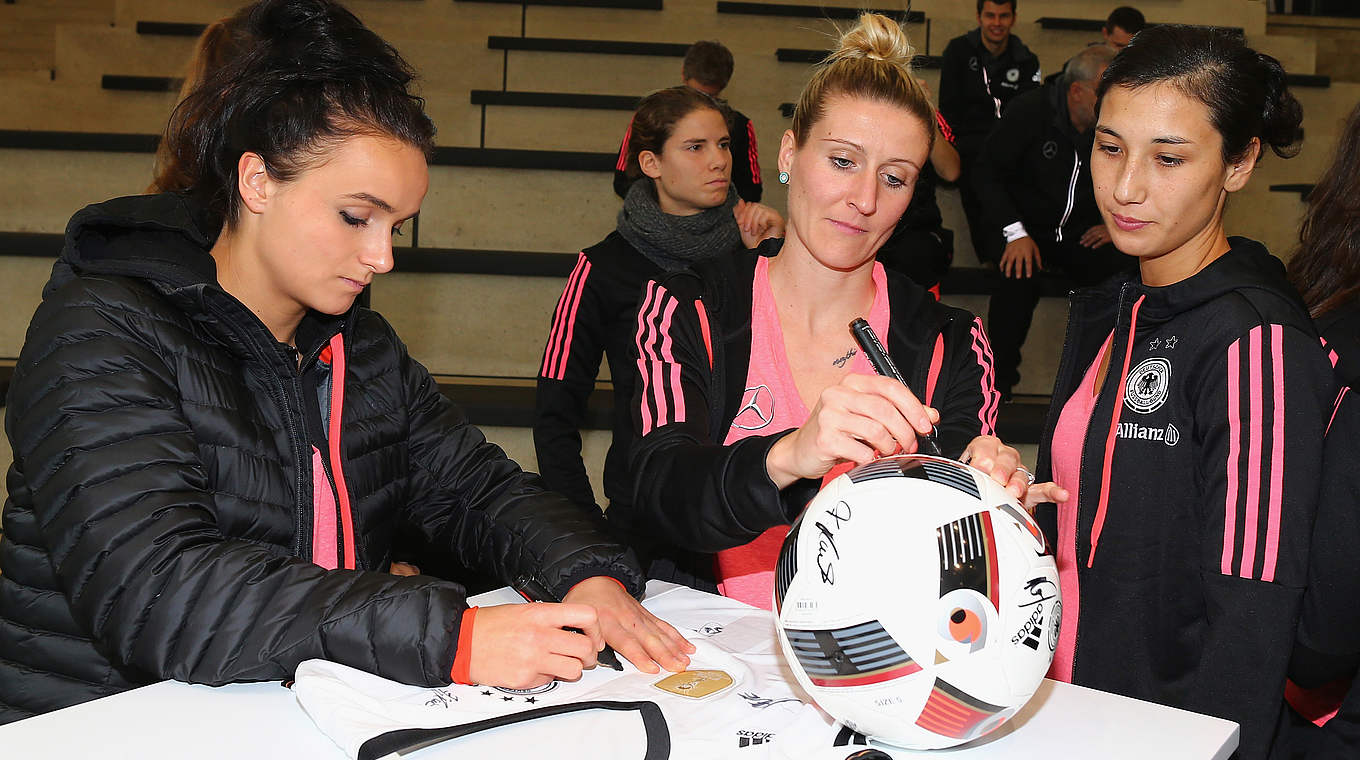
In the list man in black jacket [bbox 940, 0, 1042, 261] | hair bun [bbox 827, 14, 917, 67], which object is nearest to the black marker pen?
hair bun [bbox 827, 14, 917, 67]

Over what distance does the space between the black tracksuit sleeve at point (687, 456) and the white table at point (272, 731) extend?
335mm

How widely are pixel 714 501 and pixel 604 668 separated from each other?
220mm

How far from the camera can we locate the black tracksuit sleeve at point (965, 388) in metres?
1.50

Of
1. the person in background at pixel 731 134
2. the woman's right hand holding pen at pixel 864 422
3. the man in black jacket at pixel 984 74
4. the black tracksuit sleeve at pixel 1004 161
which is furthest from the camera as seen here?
the man in black jacket at pixel 984 74

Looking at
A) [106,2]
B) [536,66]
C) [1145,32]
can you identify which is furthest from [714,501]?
[106,2]

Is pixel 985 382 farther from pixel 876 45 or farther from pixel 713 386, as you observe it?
pixel 876 45

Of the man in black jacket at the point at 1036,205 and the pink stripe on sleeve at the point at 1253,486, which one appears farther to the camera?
the man in black jacket at the point at 1036,205

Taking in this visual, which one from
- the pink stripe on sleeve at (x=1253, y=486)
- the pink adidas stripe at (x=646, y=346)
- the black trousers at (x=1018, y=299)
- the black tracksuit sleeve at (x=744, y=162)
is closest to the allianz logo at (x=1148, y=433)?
the pink stripe on sleeve at (x=1253, y=486)

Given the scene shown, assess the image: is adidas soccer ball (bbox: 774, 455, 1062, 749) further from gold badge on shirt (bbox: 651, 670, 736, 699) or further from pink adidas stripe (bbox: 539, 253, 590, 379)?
pink adidas stripe (bbox: 539, 253, 590, 379)

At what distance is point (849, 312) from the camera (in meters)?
1.58

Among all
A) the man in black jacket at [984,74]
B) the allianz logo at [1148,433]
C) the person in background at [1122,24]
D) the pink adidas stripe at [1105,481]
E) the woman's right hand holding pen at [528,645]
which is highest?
the person in background at [1122,24]

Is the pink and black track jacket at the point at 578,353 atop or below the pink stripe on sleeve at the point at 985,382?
below

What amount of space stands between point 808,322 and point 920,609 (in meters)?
0.71

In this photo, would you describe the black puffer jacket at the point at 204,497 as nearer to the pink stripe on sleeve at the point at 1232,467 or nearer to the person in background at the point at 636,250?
the pink stripe on sleeve at the point at 1232,467
